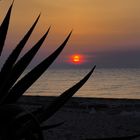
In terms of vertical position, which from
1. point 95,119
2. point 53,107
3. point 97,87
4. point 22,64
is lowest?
point 97,87

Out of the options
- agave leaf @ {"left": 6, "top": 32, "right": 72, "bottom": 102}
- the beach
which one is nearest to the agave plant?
agave leaf @ {"left": 6, "top": 32, "right": 72, "bottom": 102}

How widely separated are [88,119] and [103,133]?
2.06m

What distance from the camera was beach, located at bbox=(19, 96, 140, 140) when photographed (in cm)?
874

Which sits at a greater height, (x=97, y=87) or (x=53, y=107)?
(x=53, y=107)

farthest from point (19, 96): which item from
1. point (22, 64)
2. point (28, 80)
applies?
point (22, 64)

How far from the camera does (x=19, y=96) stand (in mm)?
1389

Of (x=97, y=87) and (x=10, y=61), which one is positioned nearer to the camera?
(x=10, y=61)

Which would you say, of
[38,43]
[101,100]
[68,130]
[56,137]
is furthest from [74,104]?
[38,43]

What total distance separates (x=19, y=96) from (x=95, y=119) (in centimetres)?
963

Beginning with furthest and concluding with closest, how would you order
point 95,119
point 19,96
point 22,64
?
point 95,119
point 22,64
point 19,96

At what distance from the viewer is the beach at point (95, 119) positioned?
8745mm

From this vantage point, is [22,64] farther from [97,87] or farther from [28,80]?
[97,87]

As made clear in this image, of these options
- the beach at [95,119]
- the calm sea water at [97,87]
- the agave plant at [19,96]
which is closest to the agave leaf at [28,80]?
the agave plant at [19,96]

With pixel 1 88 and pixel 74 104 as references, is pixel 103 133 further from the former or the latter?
pixel 1 88
